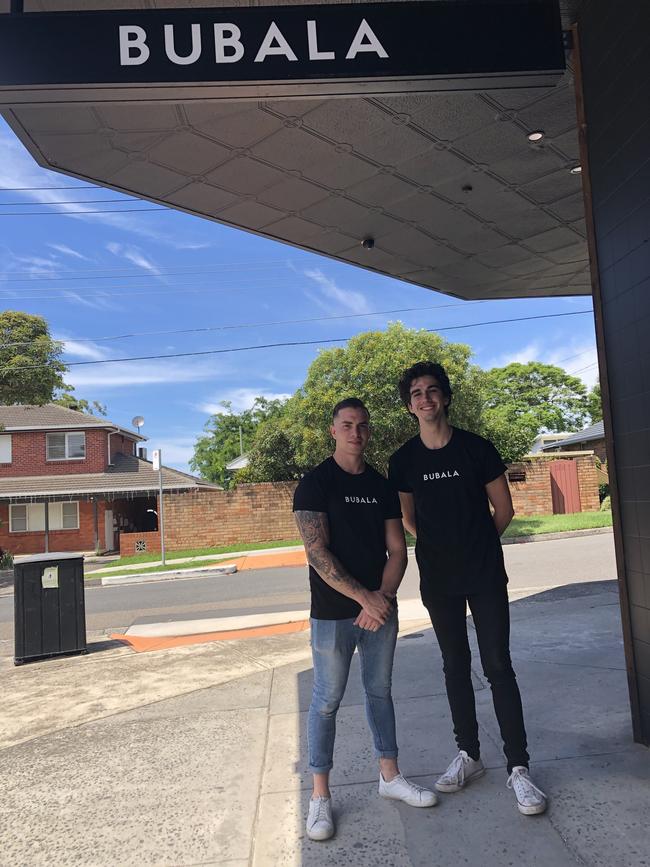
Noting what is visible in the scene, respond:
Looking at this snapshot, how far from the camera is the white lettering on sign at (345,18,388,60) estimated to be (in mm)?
2617

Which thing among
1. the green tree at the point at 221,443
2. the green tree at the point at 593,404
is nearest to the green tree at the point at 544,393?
the green tree at the point at 593,404

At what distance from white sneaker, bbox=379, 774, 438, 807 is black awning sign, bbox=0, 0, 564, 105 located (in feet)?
10.2

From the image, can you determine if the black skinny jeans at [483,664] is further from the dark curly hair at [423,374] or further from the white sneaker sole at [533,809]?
the dark curly hair at [423,374]

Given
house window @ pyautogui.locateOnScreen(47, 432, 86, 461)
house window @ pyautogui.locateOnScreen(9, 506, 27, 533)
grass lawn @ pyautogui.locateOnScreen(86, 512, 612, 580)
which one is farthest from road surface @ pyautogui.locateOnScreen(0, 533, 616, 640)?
house window @ pyautogui.locateOnScreen(47, 432, 86, 461)

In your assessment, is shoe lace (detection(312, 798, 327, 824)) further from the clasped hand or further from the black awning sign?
the black awning sign

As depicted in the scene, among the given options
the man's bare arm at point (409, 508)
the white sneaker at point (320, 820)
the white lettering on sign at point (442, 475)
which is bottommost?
the white sneaker at point (320, 820)

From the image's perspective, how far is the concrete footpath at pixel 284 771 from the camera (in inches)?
104

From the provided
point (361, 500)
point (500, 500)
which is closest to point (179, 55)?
point (361, 500)

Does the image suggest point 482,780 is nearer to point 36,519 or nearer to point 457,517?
point 457,517

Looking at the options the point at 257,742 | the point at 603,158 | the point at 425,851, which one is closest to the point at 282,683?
the point at 257,742

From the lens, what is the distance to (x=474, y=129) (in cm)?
488

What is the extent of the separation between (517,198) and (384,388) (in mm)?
13924

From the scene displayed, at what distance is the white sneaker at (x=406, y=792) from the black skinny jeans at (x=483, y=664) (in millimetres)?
349

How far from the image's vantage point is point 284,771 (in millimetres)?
3461
